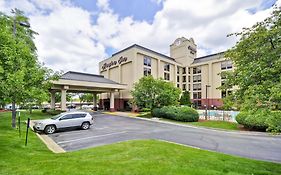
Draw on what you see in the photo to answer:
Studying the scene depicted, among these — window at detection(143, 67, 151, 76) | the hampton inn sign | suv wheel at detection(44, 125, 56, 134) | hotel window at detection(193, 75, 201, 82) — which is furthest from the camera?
hotel window at detection(193, 75, 201, 82)

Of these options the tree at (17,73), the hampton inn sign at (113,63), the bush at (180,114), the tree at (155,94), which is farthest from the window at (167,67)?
the tree at (17,73)

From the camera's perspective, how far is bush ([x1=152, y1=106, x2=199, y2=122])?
2514 cm

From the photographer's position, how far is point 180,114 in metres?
25.6

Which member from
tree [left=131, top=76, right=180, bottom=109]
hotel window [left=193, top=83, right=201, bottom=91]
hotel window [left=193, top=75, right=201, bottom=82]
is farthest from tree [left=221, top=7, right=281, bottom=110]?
hotel window [left=193, top=75, right=201, bottom=82]

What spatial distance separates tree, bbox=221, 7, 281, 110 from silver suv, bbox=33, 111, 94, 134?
13.3 meters

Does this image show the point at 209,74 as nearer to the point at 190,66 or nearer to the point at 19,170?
the point at 190,66

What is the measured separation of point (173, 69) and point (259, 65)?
48947 mm

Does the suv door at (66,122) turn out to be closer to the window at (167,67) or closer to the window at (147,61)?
the window at (147,61)

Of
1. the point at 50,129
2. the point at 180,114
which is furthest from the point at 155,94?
the point at 50,129

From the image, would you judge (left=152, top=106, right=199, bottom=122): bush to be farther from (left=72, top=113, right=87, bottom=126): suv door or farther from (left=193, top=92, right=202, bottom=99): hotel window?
(left=193, top=92, right=202, bottom=99): hotel window

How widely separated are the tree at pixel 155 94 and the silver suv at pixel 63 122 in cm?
1421

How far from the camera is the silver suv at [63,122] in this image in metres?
15.6

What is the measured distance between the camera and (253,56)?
22.9 ft

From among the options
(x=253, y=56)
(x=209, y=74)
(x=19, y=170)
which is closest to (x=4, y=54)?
(x=19, y=170)
